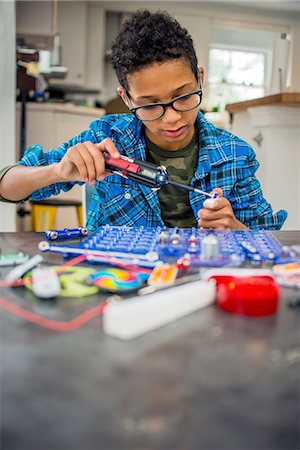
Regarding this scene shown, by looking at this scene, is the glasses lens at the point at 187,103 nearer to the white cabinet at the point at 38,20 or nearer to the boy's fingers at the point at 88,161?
the boy's fingers at the point at 88,161

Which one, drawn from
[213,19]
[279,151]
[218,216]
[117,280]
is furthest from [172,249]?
[213,19]

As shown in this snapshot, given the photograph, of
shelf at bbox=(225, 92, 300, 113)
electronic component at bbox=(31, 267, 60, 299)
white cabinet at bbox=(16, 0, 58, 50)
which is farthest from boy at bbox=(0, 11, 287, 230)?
white cabinet at bbox=(16, 0, 58, 50)

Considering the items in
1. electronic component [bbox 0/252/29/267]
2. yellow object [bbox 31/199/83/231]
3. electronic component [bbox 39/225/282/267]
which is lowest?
yellow object [bbox 31/199/83/231]

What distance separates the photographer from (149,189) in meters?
1.10

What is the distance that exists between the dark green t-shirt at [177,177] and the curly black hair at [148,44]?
0.64 feet

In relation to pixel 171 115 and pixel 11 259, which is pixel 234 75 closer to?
pixel 171 115

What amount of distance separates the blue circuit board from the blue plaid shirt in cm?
43

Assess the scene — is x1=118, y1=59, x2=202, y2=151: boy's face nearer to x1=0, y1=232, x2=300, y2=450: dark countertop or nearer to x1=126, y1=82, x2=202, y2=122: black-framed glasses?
x1=126, y1=82, x2=202, y2=122: black-framed glasses

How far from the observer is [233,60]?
6.25 metres

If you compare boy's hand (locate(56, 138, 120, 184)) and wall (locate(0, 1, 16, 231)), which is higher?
wall (locate(0, 1, 16, 231))

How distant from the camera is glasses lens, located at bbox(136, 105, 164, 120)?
1.00m

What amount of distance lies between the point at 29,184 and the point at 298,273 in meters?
0.69

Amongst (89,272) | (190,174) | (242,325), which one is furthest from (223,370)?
(190,174)

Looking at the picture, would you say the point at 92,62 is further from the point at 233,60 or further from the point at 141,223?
the point at 141,223
